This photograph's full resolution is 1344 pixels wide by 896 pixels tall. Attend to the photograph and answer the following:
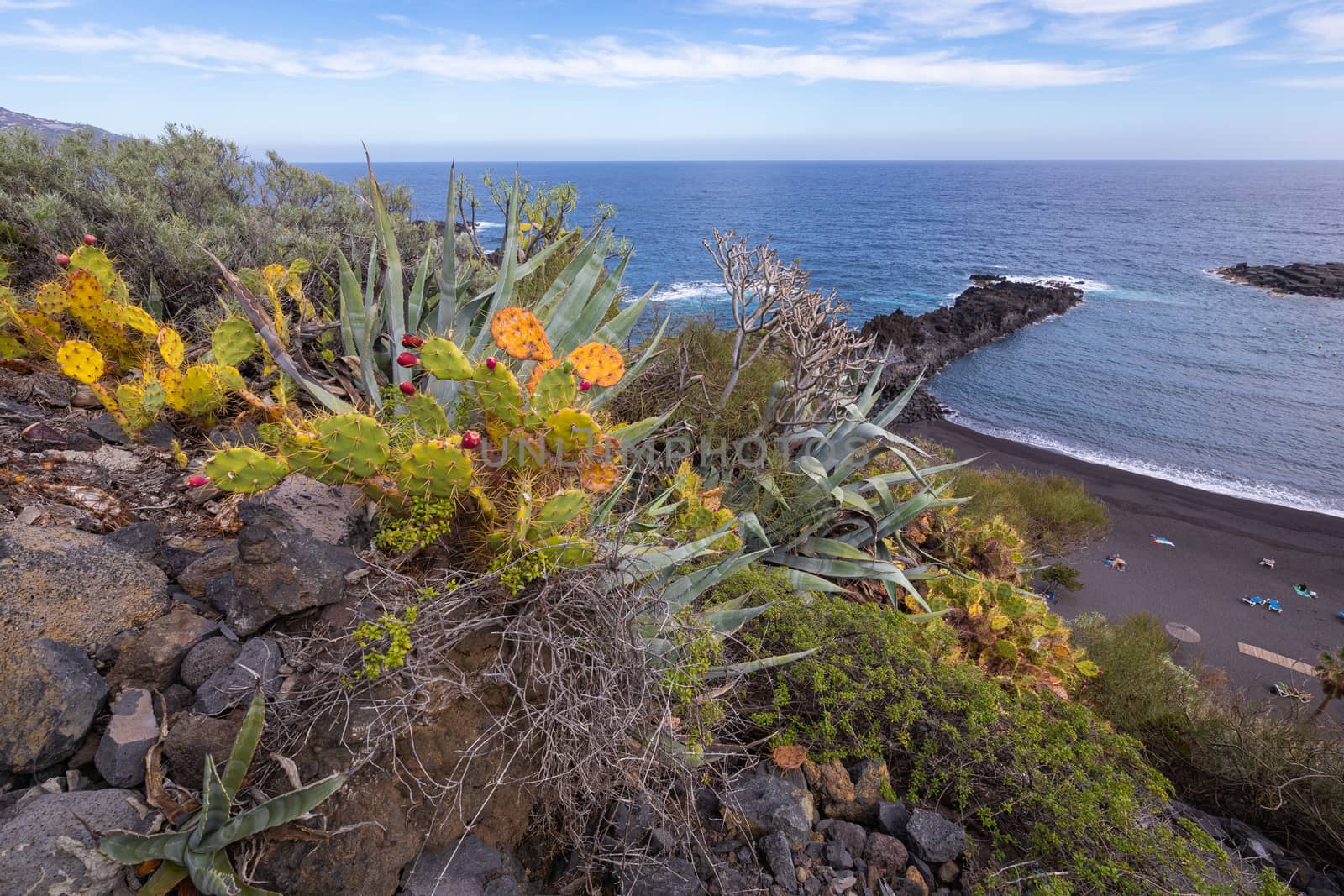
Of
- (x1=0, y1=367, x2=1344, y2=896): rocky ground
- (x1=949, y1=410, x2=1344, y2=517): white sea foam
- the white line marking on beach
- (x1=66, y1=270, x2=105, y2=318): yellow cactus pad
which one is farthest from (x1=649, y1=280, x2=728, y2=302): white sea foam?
(x1=0, y1=367, x2=1344, y2=896): rocky ground

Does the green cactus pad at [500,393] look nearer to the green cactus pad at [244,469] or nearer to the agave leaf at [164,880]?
the green cactus pad at [244,469]

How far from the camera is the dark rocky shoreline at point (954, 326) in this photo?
22.0 m

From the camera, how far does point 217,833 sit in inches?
61.2

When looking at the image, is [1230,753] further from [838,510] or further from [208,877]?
[208,877]

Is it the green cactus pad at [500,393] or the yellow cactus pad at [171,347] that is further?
the yellow cactus pad at [171,347]

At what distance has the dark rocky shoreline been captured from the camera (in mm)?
22002

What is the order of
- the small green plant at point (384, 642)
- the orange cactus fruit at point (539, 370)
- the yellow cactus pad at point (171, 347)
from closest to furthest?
the small green plant at point (384, 642) → the orange cactus fruit at point (539, 370) → the yellow cactus pad at point (171, 347)

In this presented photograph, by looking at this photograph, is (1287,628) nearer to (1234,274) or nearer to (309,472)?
(309,472)

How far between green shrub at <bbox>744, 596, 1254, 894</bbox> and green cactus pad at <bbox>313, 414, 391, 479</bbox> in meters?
1.67

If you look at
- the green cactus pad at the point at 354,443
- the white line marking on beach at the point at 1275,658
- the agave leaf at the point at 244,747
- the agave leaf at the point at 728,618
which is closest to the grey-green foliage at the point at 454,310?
the green cactus pad at the point at 354,443

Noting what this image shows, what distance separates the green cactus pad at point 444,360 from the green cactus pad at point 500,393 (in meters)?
0.05

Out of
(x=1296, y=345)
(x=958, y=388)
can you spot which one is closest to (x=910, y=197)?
(x=1296, y=345)

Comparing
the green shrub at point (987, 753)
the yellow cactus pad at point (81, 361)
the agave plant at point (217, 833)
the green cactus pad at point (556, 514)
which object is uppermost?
the yellow cactus pad at point (81, 361)

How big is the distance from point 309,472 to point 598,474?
1025 millimetres
